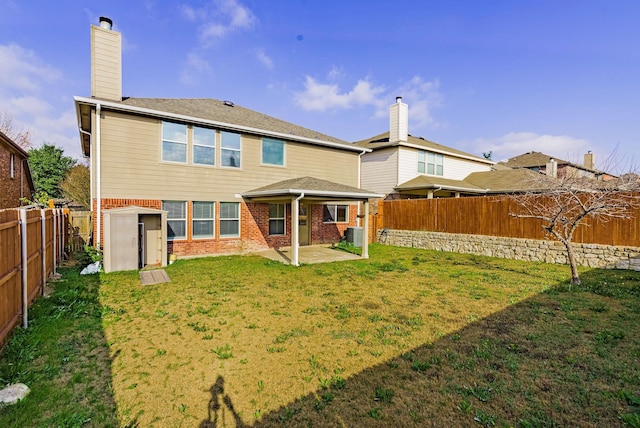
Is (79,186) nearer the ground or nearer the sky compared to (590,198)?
nearer the sky

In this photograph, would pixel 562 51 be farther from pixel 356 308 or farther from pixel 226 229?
pixel 226 229

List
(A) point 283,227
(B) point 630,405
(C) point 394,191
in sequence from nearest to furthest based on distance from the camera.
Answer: (B) point 630,405
(A) point 283,227
(C) point 394,191

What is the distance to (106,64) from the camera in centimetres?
980

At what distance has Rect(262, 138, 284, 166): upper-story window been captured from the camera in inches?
500

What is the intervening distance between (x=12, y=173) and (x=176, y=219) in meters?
9.64

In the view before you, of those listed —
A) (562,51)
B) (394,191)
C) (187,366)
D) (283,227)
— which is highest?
(562,51)

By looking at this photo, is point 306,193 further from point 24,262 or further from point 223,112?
point 24,262

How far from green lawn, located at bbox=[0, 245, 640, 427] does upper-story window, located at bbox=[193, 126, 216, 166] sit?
214 inches

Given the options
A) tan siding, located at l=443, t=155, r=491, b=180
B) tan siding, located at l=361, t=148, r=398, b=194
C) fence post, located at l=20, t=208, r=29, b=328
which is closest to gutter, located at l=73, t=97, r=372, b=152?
tan siding, located at l=361, t=148, r=398, b=194

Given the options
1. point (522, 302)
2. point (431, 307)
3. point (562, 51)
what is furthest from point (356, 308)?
point (562, 51)

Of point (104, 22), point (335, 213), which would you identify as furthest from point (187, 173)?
point (335, 213)

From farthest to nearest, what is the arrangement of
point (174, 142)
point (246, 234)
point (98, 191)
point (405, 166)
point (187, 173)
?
1. point (405, 166)
2. point (246, 234)
3. point (187, 173)
4. point (174, 142)
5. point (98, 191)

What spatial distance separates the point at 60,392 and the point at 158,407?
1.10 m

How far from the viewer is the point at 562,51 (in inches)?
471
